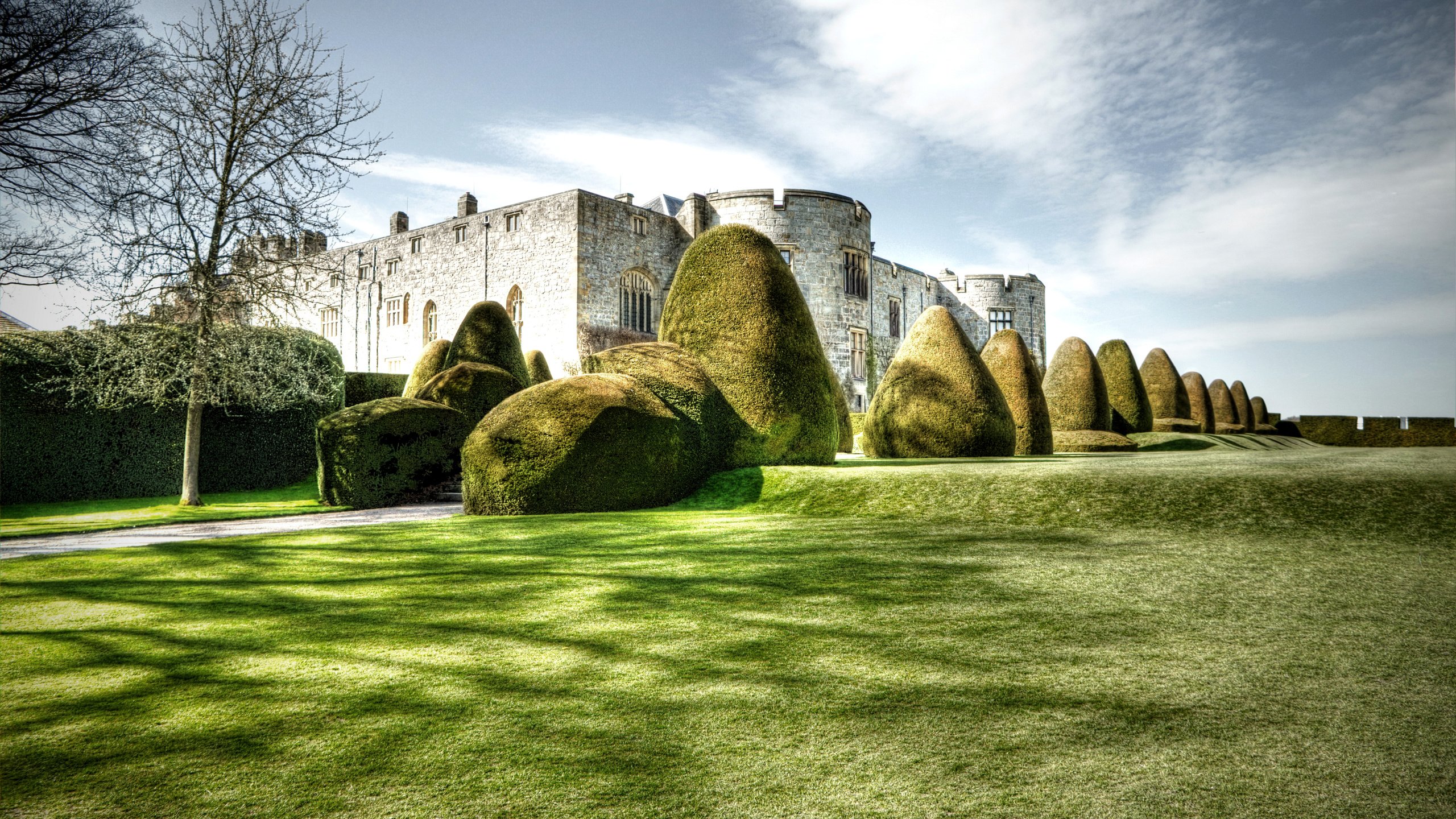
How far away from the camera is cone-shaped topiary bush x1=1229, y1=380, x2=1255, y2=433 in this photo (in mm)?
32062

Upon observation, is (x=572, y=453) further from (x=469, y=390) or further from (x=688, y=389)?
(x=469, y=390)

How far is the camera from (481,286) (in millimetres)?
34312

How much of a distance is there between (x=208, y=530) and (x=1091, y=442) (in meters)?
17.1

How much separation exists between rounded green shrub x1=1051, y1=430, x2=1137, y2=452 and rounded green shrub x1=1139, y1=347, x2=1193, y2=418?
7.63 metres

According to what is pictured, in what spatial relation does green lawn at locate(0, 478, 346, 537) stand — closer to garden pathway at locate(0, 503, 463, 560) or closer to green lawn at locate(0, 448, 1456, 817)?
garden pathway at locate(0, 503, 463, 560)

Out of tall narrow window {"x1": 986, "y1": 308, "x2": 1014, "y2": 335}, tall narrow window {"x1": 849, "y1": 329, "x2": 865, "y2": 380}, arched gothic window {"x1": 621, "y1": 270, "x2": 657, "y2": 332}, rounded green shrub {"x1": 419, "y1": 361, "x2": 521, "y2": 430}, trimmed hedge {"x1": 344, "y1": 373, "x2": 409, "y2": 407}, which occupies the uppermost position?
tall narrow window {"x1": 986, "y1": 308, "x2": 1014, "y2": 335}

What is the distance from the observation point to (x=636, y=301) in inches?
1302

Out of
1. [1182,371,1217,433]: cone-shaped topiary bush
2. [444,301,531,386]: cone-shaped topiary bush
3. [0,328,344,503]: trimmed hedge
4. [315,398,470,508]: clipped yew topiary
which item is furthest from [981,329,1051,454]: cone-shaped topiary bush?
[1182,371,1217,433]: cone-shaped topiary bush

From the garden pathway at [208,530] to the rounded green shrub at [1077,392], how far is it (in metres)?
14.8

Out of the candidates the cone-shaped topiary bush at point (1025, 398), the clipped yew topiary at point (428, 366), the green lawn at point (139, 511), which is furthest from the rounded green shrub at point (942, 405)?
the clipped yew topiary at point (428, 366)

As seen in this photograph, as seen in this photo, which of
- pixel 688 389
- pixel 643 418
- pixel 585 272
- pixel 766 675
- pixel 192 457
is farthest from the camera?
pixel 585 272

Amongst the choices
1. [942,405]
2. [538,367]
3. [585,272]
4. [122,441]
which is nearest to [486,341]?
[538,367]

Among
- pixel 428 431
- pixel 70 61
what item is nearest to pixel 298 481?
pixel 428 431

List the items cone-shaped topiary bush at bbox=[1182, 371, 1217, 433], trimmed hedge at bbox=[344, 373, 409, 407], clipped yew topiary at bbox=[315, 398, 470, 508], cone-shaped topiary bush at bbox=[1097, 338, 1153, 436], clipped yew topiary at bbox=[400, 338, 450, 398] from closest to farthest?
clipped yew topiary at bbox=[315, 398, 470, 508] → clipped yew topiary at bbox=[400, 338, 450, 398] → trimmed hedge at bbox=[344, 373, 409, 407] → cone-shaped topiary bush at bbox=[1097, 338, 1153, 436] → cone-shaped topiary bush at bbox=[1182, 371, 1217, 433]
